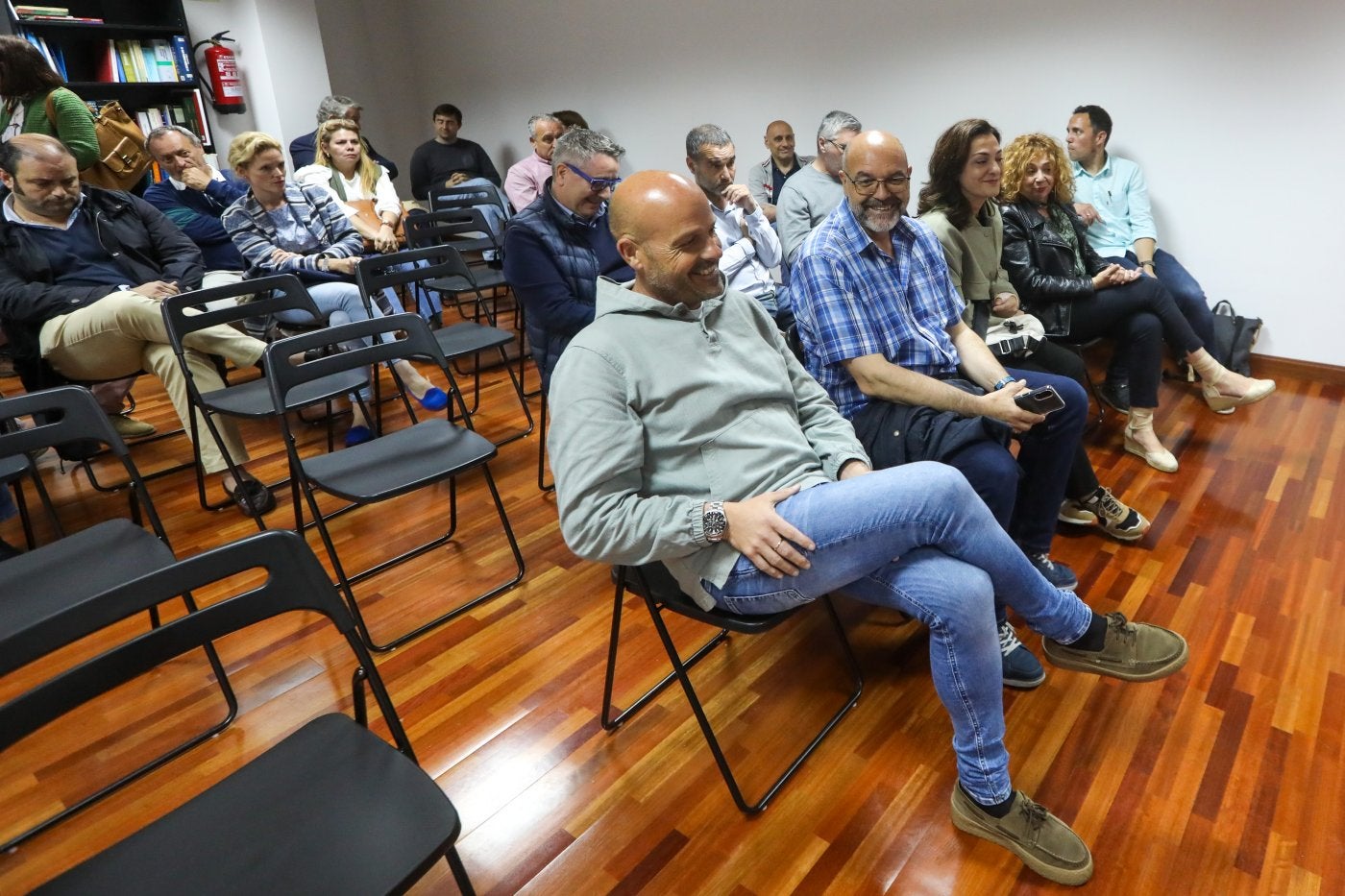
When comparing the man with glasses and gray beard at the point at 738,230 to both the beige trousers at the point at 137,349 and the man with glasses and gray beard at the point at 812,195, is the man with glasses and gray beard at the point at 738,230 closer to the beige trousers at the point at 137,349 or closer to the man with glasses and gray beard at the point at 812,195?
the man with glasses and gray beard at the point at 812,195

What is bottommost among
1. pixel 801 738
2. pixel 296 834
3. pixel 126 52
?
pixel 801 738

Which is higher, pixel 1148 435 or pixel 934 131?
pixel 934 131

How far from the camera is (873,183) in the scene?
190 centimetres

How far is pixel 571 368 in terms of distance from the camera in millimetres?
1412

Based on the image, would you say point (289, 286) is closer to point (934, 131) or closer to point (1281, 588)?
point (1281, 588)

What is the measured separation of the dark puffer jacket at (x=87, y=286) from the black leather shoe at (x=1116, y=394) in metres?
3.88

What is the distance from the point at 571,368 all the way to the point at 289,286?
1891mm

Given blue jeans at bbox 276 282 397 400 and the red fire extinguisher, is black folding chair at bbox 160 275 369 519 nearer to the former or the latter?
blue jeans at bbox 276 282 397 400

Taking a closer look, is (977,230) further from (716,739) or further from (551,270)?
(716,739)

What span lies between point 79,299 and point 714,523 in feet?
9.26

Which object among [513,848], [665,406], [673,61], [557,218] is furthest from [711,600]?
[673,61]

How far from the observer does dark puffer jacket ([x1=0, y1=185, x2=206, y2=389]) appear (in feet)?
9.35

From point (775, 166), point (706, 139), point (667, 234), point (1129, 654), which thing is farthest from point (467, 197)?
point (1129, 654)

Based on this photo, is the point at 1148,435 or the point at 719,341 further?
the point at 1148,435
